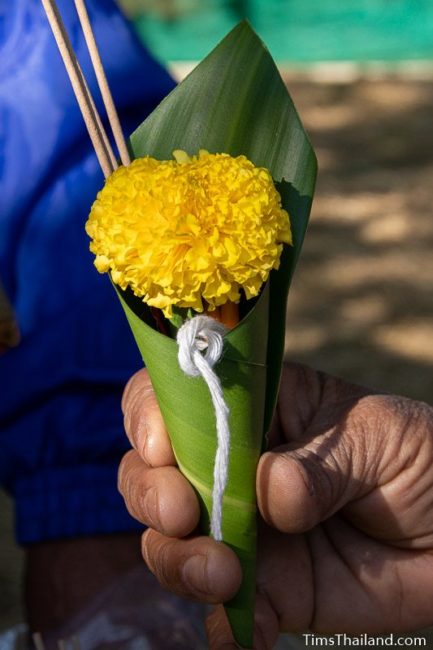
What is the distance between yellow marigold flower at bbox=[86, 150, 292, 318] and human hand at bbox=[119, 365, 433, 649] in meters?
0.19

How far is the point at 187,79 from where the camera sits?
85 centimetres

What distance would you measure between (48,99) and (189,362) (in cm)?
85

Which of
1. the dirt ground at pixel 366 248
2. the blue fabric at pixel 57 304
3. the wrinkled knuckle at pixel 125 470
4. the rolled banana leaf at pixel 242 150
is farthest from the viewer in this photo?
the dirt ground at pixel 366 248

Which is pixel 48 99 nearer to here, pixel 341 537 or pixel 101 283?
pixel 101 283

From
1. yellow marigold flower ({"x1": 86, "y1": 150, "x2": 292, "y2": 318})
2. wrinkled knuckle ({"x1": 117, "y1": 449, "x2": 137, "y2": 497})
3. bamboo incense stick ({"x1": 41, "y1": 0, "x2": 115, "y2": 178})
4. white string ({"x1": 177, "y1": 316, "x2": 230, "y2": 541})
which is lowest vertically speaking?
wrinkled knuckle ({"x1": 117, "y1": 449, "x2": 137, "y2": 497})

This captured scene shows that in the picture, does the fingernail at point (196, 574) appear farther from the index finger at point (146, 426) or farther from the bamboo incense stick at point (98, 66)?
the bamboo incense stick at point (98, 66)

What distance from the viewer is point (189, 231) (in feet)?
2.39

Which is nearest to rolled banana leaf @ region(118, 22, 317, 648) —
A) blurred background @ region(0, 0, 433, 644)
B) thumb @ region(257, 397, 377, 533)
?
thumb @ region(257, 397, 377, 533)

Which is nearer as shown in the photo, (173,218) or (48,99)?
A: (173,218)

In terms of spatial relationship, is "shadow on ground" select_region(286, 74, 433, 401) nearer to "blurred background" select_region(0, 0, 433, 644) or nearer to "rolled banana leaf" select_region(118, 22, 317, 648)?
"blurred background" select_region(0, 0, 433, 644)

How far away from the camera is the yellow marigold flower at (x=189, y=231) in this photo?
728 mm

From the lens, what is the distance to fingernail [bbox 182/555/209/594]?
84cm

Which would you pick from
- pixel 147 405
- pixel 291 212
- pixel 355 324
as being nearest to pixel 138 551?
pixel 147 405

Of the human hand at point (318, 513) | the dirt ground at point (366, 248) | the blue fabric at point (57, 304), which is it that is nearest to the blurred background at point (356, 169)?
the dirt ground at point (366, 248)
